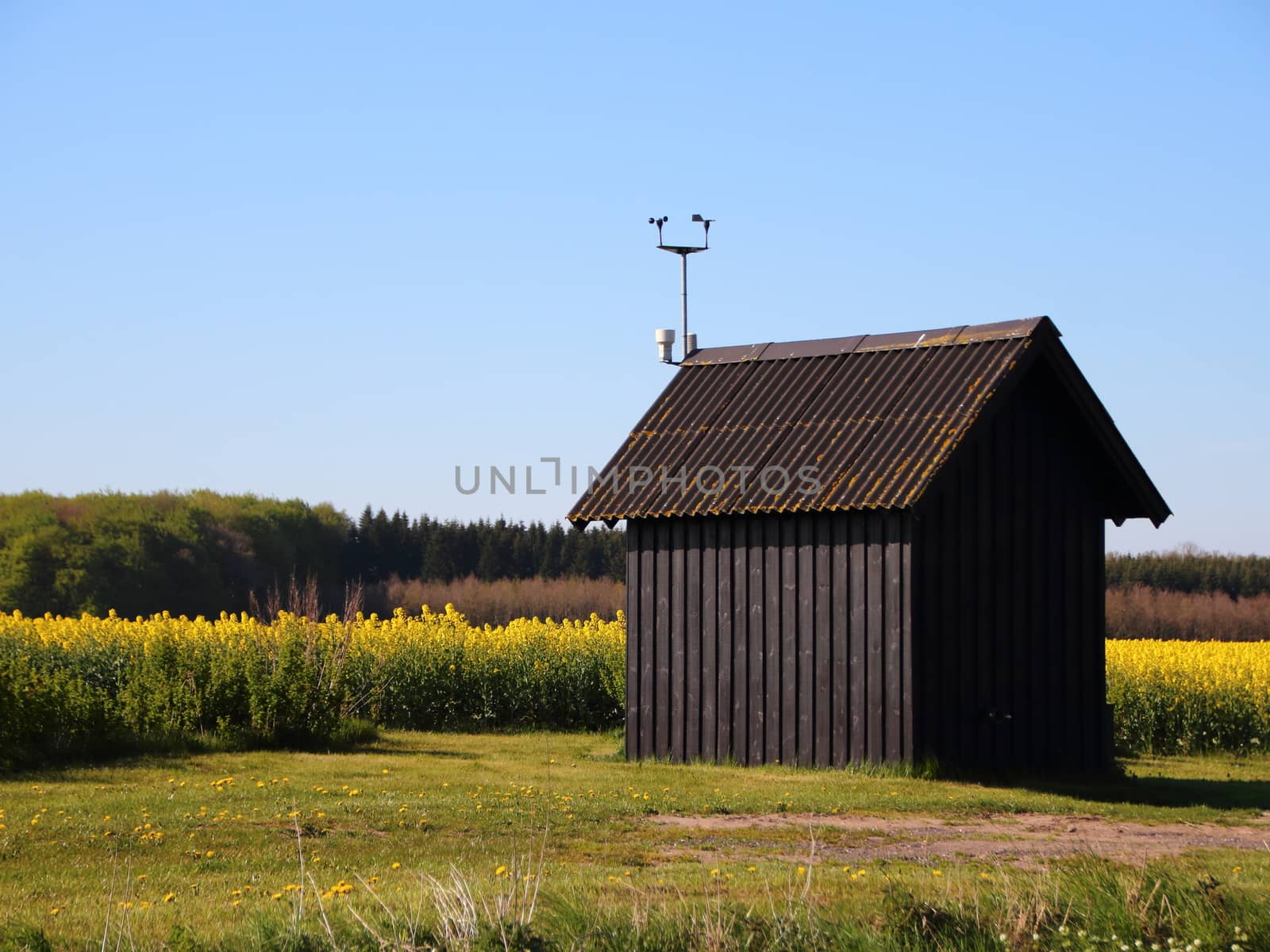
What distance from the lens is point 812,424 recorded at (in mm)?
19203

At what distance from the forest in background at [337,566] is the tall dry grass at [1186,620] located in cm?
6

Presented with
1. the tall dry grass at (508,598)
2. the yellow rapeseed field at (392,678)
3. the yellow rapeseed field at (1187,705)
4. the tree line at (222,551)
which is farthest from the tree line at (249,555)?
the yellow rapeseed field at (1187,705)

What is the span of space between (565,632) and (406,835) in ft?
47.6

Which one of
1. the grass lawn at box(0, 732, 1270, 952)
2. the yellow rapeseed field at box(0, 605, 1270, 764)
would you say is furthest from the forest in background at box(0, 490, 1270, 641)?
the grass lawn at box(0, 732, 1270, 952)

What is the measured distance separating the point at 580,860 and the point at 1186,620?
1709 inches

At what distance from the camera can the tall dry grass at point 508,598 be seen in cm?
5241

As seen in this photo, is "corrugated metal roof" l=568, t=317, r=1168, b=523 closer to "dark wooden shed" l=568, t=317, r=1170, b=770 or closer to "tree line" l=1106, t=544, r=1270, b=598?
"dark wooden shed" l=568, t=317, r=1170, b=770

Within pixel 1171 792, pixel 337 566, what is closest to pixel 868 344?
pixel 1171 792

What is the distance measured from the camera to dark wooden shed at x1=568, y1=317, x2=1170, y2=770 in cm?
1758

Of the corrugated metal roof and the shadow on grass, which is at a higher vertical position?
the corrugated metal roof

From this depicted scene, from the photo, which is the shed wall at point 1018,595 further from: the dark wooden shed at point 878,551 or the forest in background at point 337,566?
the forest in background at point 337,566

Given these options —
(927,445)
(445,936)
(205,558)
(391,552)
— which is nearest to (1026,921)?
(445,936)

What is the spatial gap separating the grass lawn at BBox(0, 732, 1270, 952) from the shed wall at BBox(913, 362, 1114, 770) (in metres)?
1.06

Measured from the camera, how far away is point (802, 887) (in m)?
9.87
